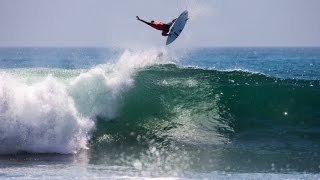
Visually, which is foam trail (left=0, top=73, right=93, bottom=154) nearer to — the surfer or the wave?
the wave

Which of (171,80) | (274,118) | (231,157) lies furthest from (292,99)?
(231,157)

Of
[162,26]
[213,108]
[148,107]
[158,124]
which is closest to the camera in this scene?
[158,124]

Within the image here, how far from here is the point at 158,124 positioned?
15.2 m

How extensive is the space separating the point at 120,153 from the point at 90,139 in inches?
54.3

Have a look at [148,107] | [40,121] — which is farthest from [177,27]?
[40,121]

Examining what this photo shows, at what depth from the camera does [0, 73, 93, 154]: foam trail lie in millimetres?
12953

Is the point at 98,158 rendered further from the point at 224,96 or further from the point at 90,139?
the point at 224,96

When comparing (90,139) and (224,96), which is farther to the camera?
(224,96)

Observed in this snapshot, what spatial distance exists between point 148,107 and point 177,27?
342 cm

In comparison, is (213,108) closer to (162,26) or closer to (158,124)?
(158,124)

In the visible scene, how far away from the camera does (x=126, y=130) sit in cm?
1470

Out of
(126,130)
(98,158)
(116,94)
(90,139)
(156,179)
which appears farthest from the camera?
(116,94)

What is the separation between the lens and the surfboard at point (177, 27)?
18.1m

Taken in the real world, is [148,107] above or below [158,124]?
above
